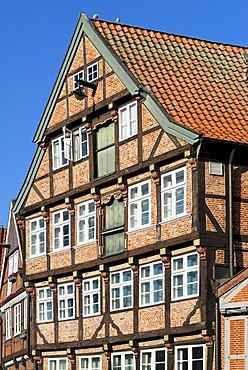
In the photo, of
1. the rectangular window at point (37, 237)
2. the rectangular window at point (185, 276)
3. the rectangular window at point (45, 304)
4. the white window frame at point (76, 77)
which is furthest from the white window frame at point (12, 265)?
the rectangular window at point (185, 276)

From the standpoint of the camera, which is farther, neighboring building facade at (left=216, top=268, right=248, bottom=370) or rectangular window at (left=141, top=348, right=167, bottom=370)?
rectangular window at (left=141, top=348, right=167, bottom=370)

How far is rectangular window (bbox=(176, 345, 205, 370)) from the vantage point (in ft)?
98.6

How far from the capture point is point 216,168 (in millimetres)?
30438

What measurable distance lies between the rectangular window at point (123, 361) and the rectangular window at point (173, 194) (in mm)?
4778

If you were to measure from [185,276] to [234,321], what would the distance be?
2.29 metres

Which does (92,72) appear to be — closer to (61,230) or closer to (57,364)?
(61,230)

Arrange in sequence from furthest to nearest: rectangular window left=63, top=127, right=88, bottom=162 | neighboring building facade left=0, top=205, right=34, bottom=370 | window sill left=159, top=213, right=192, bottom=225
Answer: neighboring building facade left=0, top=205, right=34, bottom=370, rectangular window left=63, top=127, right=88, bottom=162, window sill left=159, top=213, right=192, bottom=225

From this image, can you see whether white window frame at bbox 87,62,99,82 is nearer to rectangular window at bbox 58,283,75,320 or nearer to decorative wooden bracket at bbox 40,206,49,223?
decorative wooden bracket at bbox 40,206,49,223

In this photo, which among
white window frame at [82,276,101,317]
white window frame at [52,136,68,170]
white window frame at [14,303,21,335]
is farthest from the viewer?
white window frame at [14,303,21,335]

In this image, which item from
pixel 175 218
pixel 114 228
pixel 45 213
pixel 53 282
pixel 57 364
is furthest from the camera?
pixel 45 213

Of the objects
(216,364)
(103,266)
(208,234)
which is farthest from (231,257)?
(103,266)

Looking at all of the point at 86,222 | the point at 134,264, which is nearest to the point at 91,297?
the point at 86,222

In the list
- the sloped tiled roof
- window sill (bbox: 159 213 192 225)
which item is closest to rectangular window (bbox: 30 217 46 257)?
the sloped tiled roof

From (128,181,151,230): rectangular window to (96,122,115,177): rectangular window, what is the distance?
1.49m
